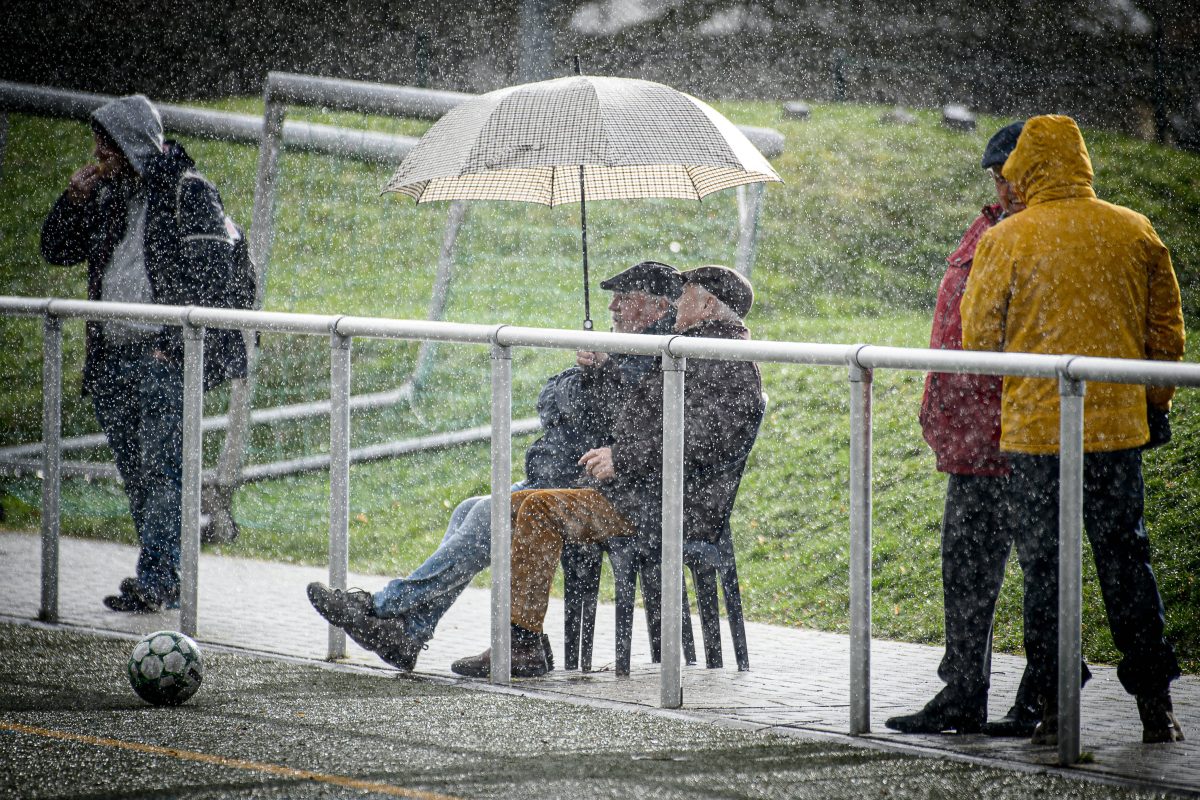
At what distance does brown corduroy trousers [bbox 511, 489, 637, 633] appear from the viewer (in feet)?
20.8

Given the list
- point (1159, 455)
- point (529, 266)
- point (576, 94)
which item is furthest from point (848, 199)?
point (1159, 455)

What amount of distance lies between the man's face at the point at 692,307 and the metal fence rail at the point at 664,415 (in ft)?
1.64

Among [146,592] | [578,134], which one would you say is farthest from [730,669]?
[146,592]

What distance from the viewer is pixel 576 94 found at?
688 cm

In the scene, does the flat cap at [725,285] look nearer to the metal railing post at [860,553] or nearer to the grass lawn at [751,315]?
the grass lawn at [751,315]

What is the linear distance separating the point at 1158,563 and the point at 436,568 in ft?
8.66

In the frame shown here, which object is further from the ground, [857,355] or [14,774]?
[857,355]

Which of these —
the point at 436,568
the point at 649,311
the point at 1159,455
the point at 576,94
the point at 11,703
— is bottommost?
the point at 11,703

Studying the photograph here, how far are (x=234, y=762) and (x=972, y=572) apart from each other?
2.36 m

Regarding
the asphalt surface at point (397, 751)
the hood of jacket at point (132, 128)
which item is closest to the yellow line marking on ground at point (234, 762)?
the asphalt surface at point (397, 751)

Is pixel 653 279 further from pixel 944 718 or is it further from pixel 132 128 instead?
pixel 132 128

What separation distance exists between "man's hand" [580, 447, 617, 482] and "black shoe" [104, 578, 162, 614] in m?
2.46

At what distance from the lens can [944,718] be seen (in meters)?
5.50

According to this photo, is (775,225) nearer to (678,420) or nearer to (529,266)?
(529,266)
